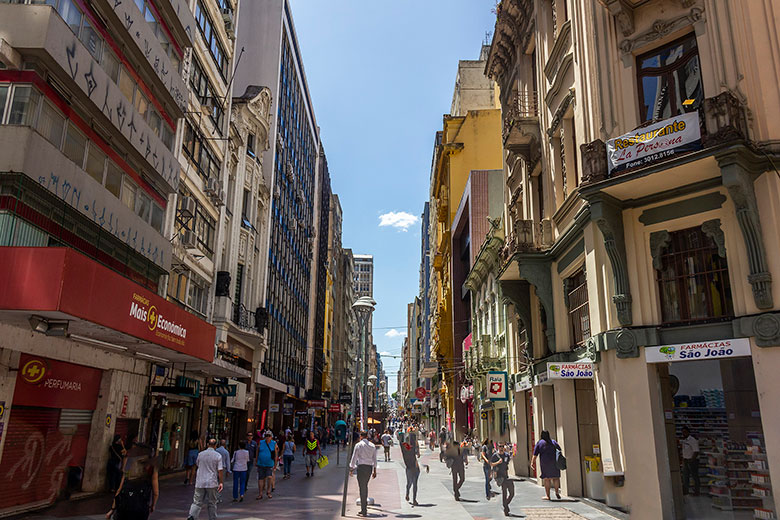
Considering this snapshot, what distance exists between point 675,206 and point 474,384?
2552cm

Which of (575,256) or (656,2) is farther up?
(656,2)

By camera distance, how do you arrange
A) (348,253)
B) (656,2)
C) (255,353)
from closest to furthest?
(656,2) → (255,353) → (348,253)

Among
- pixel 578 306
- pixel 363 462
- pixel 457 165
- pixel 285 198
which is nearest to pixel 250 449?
pixel 363 462

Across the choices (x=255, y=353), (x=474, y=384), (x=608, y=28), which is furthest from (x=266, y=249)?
(x=608, y=28)

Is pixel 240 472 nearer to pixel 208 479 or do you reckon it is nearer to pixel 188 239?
pixel 208 479

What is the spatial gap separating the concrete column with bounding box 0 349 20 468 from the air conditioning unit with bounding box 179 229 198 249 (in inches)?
382

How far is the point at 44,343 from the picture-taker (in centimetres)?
1309

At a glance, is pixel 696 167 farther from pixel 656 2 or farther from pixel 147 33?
pixel 147 33

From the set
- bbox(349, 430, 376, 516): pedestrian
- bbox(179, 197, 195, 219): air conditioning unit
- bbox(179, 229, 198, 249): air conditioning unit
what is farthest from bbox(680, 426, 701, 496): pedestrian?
bbox(179, 197, 195, 219): air conditioning unit

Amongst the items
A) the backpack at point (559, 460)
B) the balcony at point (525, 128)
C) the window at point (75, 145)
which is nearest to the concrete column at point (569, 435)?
the backpack at point (559, 460)

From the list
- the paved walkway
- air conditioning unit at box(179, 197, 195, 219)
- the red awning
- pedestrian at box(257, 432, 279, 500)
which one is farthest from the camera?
air conditioning unit at box(179, 197, 195, 219)

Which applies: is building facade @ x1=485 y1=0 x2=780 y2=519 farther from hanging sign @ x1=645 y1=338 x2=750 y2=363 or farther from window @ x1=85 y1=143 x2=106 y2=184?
window @ x1=85 y1=143 x2=106 y2=184

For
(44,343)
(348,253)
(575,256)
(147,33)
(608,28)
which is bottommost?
(44,343)

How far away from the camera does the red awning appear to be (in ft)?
33.1
